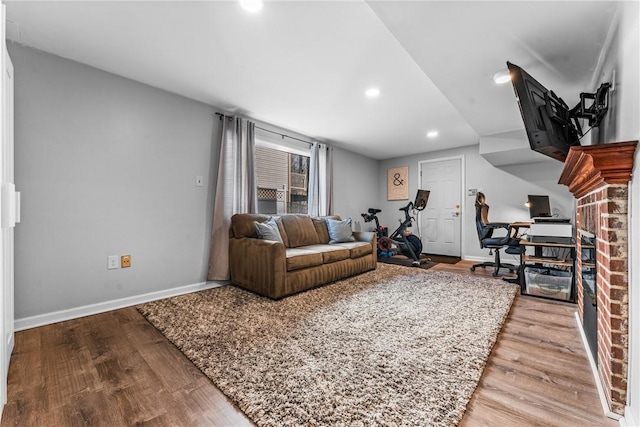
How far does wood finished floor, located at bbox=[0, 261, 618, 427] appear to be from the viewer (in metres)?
1.17

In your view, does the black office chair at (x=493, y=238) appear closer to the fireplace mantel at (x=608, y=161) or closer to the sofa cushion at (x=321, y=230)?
the sofa cushion at (x=321, y=230)

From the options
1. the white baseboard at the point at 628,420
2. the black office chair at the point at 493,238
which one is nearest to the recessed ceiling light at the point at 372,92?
the black office chair at the point at 493,238

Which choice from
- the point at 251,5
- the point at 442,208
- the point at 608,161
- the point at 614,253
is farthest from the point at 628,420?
the point at 442,208

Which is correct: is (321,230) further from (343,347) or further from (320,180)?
(343,347)

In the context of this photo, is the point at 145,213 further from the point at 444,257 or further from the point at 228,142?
the point at 444,257

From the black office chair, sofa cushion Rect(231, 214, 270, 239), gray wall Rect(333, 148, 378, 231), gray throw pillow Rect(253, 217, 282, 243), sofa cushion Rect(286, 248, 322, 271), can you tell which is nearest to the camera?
sofa cushion Rect(286, 248, 322, 271)

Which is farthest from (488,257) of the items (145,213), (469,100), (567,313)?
(145,213)

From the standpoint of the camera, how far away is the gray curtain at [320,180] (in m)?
4.61

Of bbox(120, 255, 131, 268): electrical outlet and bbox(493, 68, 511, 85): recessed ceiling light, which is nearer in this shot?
bbox(493, 68, 511, 85): recessed ceiling light

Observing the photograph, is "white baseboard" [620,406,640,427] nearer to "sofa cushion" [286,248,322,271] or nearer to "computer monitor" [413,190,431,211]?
"sofa cushion" [286,248,322,271]

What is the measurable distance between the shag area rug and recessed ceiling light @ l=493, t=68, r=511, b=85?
6.33 ft

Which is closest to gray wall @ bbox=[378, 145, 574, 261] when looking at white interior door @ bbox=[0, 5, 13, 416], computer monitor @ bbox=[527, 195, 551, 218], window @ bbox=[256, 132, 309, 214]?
computer monitor @ bbox=[527, 195, 551, 218]

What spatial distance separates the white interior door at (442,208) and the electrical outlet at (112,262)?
5.24m

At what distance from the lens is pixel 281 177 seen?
14.1 ft
